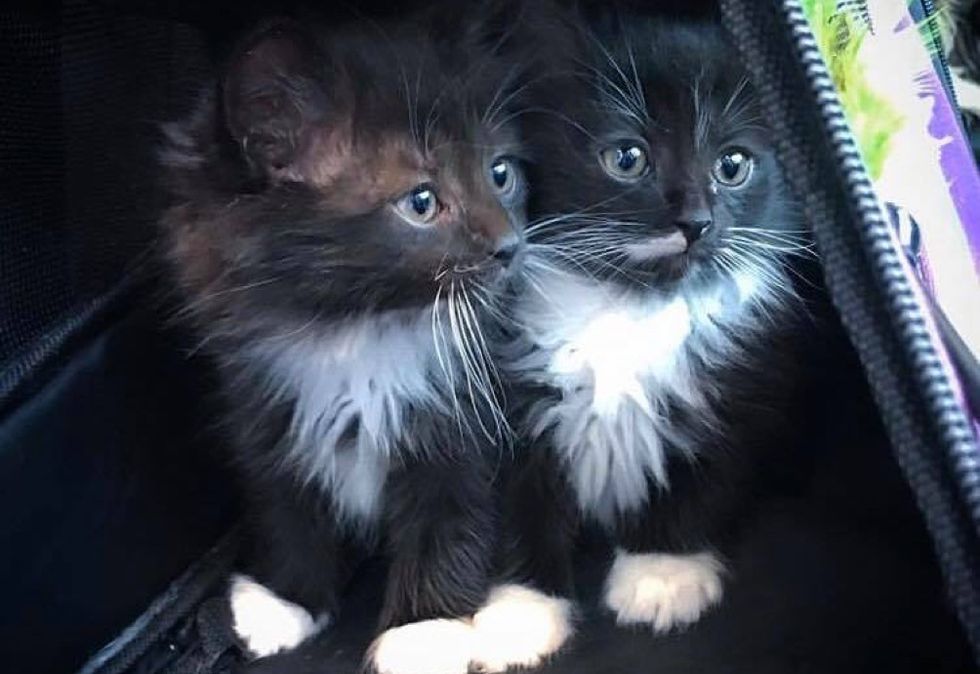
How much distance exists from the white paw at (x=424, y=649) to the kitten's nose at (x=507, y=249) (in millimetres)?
312

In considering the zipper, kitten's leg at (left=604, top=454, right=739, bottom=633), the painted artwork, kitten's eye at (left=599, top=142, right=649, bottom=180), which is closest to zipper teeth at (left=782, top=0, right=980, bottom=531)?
the zipper

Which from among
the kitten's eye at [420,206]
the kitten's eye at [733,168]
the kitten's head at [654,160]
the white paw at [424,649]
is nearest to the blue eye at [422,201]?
the kitten's eye at [420,206]

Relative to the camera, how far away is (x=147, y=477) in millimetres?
1099

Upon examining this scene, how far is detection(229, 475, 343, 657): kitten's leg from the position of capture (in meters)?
1.10

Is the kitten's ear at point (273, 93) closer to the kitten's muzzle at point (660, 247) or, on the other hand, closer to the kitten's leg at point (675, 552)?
the kitten's muzzle at point (660, 247)

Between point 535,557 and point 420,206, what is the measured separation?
0.35 metres

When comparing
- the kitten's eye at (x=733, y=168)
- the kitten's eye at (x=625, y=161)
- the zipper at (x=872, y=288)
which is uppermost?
the kitten's eye at (x=625, y=161)

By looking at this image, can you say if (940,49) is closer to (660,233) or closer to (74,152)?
(660,233)

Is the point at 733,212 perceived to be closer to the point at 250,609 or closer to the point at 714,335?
the point at 714,335

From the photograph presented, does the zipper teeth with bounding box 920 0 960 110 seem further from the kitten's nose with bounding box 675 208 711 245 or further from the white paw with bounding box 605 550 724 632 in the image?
the white paw with bounding box 605 550 724 632

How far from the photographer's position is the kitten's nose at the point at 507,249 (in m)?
0.97

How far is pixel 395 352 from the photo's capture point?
1.03 metres

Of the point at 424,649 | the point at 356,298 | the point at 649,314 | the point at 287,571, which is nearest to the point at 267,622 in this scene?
the point at 287,571

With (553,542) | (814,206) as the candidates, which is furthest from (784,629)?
(814,206)
